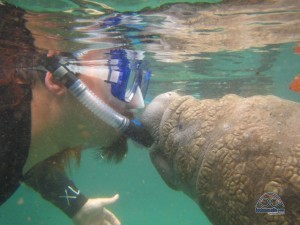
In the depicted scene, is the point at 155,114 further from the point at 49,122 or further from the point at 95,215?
the point at 95,215

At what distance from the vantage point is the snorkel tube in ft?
12.9

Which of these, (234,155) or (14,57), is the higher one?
(14,57)

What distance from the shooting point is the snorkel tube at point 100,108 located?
393cm

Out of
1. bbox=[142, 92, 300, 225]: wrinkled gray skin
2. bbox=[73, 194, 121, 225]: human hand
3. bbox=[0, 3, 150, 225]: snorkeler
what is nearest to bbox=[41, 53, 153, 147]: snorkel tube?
bbox=[0, 3, 150, 225]: snorkeler

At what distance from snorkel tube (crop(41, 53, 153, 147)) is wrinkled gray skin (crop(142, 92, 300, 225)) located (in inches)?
14.7

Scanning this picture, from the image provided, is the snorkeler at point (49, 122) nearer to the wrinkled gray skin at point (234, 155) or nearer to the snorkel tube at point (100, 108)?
the snorkel tube at point (100, 108)

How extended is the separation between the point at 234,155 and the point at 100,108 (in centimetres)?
204

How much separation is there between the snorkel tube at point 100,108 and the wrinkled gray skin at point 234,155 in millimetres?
373

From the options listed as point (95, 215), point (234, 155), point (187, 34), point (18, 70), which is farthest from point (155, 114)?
point (187, 34)

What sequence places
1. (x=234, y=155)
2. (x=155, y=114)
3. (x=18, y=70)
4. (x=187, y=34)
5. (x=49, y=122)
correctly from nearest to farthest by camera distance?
(x=234, y=155)
(x=155, y=114)
(x=49, y=122)
(x=18, y=70)
(x=187, y=34)

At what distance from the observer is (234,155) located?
266cm

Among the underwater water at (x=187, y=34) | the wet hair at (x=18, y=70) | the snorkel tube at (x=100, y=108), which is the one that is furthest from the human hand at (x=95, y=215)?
the snorkel tube at (x=100, y=108)

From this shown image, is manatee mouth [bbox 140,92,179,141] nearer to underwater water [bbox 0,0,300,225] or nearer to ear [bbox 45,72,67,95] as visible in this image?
underwater water [bbox 0,0,300,225]

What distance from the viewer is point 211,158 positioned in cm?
282
